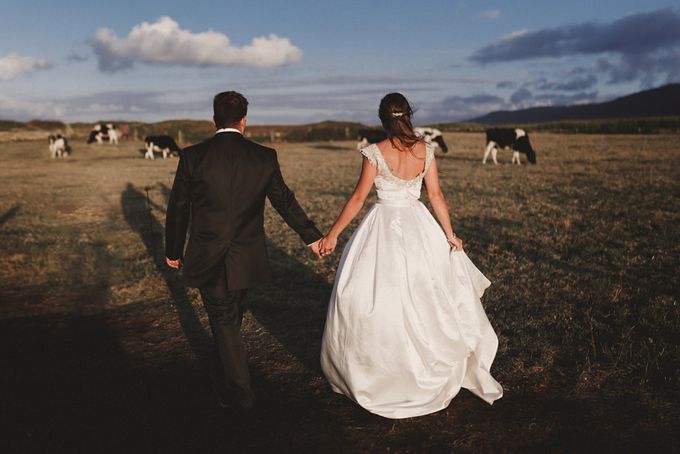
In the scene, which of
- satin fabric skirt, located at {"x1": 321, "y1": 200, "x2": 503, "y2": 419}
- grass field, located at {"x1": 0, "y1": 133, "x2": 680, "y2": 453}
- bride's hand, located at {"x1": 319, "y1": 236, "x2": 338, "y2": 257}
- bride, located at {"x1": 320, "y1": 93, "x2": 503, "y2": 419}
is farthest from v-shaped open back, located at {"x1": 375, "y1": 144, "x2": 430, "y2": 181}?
grass field, located at {"x1": 0, "y1": 133, "x2": 680, "y2": 453}

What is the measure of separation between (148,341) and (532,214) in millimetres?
9973

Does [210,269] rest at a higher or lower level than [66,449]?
higher

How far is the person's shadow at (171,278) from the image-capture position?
591 centimetres

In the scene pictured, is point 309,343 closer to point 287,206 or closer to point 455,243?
point 287,206

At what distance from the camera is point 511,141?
2547cm

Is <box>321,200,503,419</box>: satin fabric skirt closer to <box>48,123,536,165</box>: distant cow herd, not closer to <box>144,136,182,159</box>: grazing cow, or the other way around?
<box>48,123,536,165</box>: distant cow herd

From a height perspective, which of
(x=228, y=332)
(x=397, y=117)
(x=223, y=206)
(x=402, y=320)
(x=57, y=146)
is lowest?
(x=228, y=332)

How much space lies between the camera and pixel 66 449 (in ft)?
12.4

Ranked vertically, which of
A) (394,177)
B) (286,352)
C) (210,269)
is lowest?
(286,352)

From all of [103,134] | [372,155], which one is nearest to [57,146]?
[103,134]

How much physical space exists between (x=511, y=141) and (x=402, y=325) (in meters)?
23.7

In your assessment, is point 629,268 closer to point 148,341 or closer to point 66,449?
point 148,341

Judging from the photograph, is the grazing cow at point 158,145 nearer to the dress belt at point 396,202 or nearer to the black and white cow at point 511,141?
the black and white cow at point 511,141

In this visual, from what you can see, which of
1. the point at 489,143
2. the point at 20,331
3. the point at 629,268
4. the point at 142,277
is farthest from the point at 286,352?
the point at 489,143
